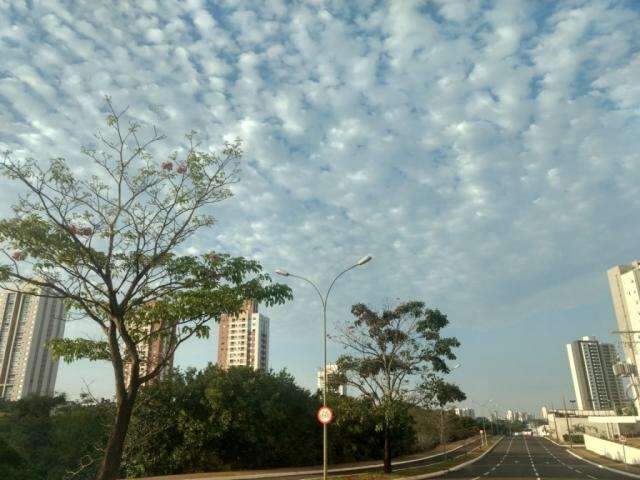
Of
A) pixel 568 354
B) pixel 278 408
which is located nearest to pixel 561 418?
pixel 568 354

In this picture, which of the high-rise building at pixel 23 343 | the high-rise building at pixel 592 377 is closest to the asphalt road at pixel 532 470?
the high-rise building at pixel 23 343

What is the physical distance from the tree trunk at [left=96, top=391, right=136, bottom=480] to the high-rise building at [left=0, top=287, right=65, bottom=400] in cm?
9340

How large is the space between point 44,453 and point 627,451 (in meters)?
47.2

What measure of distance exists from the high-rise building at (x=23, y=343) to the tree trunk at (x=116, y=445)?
9340cm

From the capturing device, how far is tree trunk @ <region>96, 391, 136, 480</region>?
366 inches

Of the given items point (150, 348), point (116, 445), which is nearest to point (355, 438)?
point (150, 348)

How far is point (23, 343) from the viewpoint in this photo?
9462 centimetres

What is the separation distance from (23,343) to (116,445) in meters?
103

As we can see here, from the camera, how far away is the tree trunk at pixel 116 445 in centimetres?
929

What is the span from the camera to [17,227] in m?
10.0

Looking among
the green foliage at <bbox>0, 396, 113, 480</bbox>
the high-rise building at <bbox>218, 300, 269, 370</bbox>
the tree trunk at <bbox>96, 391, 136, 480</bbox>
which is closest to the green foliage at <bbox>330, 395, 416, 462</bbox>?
the green foliage at <bbox>0, 396, 113, 480</bbox>

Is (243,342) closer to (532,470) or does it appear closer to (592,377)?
(592,377)

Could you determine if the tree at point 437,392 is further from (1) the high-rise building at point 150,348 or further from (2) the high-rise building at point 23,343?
(2) the high-rise building at point 23,343

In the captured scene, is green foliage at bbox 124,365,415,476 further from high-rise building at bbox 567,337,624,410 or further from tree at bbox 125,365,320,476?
high-rise building at bbox 567,337,624,410
